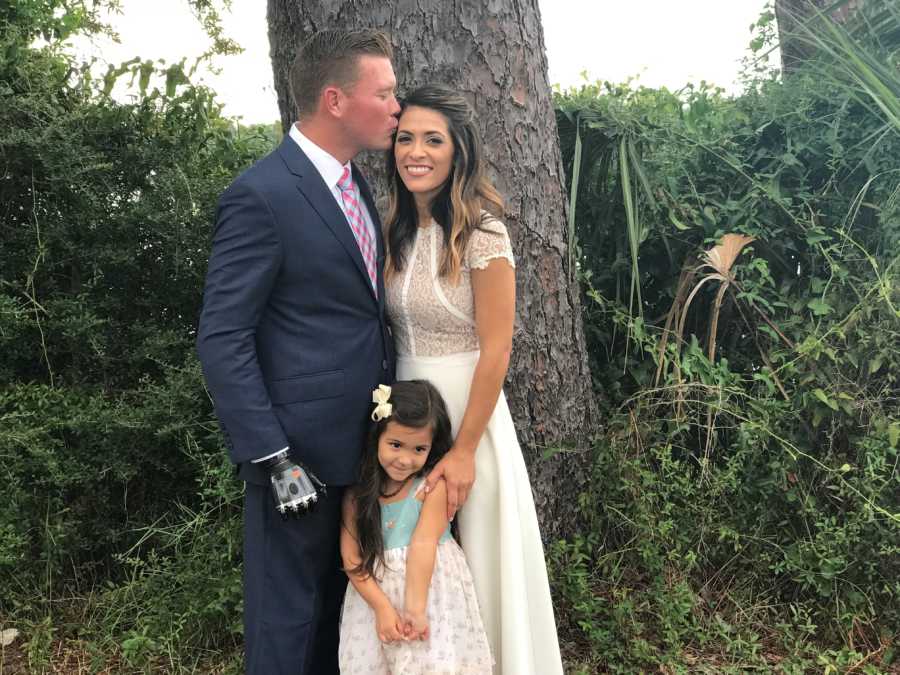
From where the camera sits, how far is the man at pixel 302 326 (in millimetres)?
A: 2051

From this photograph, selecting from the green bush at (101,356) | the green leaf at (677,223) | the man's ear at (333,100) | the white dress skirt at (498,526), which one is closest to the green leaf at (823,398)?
the green leaf at (677,223)

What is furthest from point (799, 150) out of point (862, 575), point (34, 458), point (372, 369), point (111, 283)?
point (34, 458)

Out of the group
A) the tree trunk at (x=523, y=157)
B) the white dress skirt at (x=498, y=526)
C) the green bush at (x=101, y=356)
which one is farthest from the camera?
the green bush at (x=101, y=356)

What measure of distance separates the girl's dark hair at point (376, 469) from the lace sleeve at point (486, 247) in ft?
1.25

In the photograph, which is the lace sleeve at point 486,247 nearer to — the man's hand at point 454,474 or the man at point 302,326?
the man at point 302,326

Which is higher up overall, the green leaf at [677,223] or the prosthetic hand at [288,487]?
the green leaf at [677,223]

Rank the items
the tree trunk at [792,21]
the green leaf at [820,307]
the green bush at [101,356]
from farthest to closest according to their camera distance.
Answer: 1. the tree trunk at [792,21]
2. the green bush at [101,356]
3. the green leaf at [820,307]

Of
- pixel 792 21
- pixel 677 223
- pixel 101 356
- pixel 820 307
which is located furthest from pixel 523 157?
pixel 792 21

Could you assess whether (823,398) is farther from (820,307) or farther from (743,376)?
(743,376)

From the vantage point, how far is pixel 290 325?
2154 mm

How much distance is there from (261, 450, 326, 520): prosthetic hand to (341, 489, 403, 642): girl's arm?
0.88ft

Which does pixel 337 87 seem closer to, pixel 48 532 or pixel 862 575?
pixel 48 532

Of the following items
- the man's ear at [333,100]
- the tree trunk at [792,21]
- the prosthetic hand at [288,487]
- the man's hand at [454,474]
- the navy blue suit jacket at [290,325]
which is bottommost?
the man's hand at [454,474]

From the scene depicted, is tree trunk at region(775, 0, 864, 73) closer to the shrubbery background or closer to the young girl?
the shrubbery background
